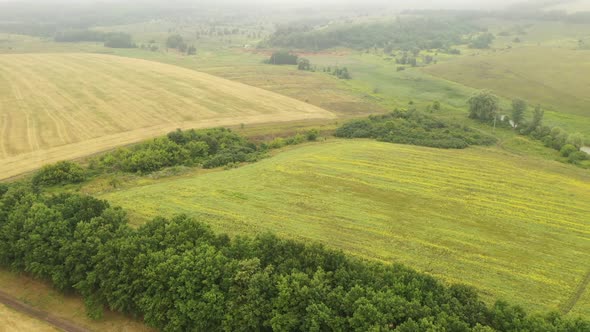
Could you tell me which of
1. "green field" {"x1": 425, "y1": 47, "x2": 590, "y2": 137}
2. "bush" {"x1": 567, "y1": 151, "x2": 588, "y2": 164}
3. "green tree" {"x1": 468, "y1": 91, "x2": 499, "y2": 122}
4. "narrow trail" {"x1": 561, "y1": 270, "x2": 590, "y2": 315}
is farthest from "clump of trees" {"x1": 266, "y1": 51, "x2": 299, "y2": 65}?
"narrow trail" {"x1": 561, "y1": 270, "x2": 590, "y2": 315}

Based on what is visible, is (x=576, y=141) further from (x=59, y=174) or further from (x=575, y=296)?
(x=59, y=174)

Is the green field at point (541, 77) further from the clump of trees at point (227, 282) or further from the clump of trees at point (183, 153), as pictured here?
the clump of trees at point (227, 282)

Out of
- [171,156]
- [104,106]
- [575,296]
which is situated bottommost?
[575,296]

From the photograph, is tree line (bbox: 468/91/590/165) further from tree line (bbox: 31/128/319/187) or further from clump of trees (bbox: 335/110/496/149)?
tree line (bbox: 31/128/319/187)

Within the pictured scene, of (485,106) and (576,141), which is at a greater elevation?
(485,106)

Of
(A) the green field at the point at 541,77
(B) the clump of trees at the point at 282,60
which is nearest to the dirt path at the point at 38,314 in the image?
(A) the green field at the point at 541,77

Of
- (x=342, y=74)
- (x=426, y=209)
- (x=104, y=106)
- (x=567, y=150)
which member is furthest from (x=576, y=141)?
(x=104, y=106)

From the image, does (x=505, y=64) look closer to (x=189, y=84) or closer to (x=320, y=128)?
(x=320, y=128)
